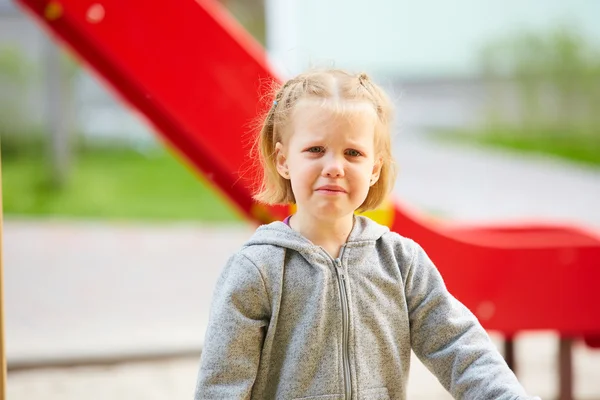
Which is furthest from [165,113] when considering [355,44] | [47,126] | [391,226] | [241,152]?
[47,126]

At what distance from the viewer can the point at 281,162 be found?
1.41 metres

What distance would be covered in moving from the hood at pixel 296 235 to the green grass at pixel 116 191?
5935 mm

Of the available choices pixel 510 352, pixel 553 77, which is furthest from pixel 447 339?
pixel 553 77

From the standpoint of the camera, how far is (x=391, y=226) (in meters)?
2.22

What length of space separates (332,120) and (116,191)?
21.3ft

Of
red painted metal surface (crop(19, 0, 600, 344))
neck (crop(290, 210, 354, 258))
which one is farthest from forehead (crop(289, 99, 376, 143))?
red painted metal surface (crop(19, 0, 600, 344))

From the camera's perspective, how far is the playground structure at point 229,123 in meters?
2.13

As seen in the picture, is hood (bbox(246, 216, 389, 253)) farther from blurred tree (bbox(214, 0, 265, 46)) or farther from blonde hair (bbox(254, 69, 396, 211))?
blurred tree (bbox(214, 0, 265, 46))

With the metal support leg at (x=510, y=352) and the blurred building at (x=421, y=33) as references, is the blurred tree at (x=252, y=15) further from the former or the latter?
the metal support leg at (x=510, y=352)

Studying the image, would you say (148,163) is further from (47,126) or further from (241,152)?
(241,152)

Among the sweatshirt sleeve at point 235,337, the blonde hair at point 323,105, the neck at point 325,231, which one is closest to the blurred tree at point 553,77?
the blonde hair at point 323,105

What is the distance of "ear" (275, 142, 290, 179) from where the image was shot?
140cm

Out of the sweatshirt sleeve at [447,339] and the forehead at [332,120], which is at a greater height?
the forehead at [332,120]

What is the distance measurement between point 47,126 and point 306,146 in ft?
21.7
